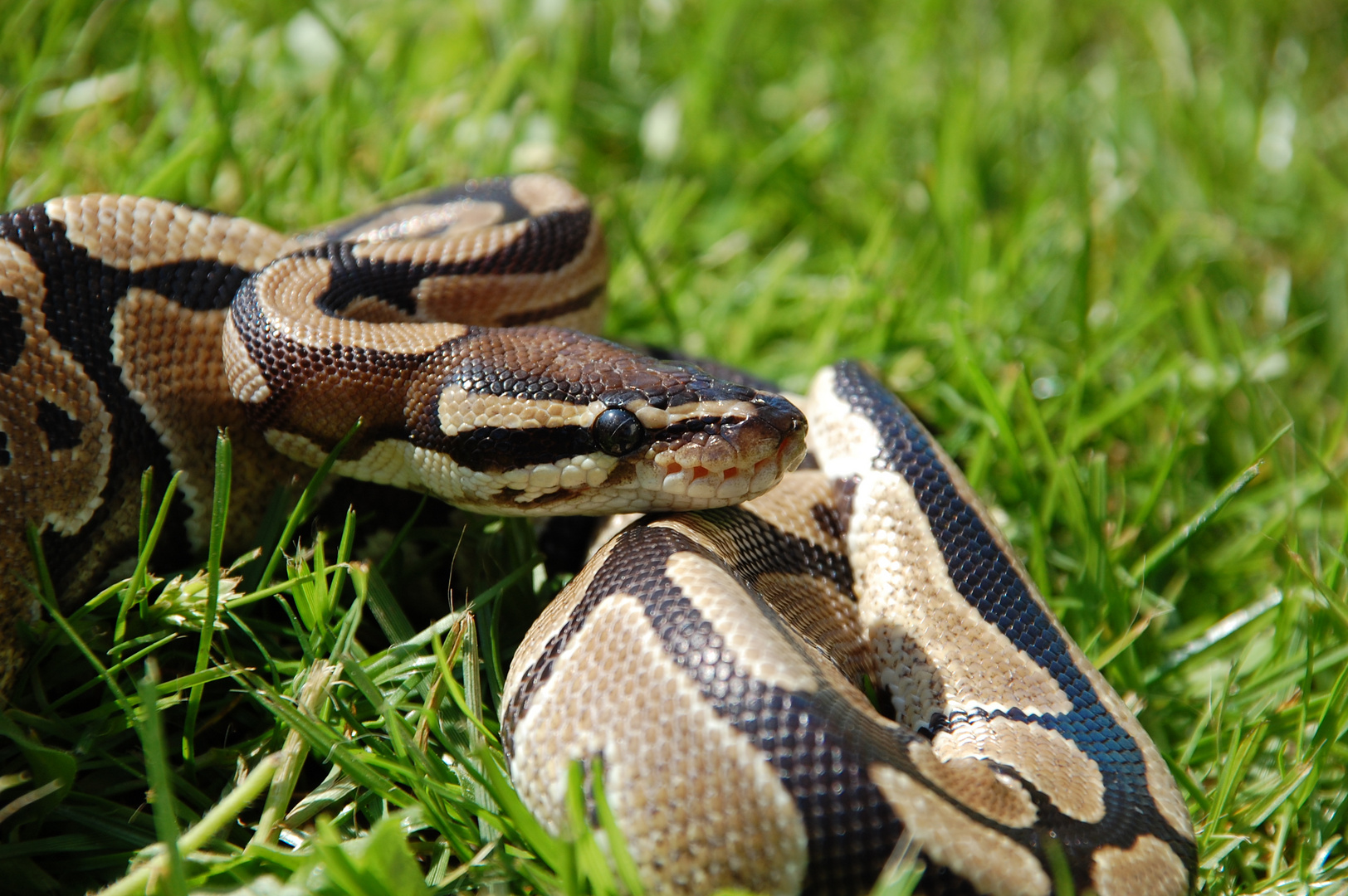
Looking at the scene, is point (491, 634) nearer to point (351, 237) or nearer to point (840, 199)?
point (351, 237)

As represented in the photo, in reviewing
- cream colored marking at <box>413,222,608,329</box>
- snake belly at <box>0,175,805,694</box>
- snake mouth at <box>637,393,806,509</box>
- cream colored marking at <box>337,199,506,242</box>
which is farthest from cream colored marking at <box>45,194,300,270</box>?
snake mouth at <box>637,393,806,509</box>

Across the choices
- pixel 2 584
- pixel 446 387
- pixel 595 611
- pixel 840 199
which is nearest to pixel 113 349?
pixel 2 584

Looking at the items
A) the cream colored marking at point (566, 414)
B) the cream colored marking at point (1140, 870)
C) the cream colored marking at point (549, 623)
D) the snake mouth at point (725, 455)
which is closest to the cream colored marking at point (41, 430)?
the cream colored marking at point (566, 414)

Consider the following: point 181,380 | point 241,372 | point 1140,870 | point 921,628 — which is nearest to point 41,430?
point 181,380

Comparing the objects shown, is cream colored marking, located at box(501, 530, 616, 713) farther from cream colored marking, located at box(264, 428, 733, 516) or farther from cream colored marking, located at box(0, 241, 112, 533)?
cream colored marking, located at box(0, 241, 112, 533)

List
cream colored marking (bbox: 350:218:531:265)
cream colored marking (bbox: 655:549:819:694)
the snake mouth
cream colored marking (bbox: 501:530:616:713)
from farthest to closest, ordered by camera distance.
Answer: cream colored marking (bbox: 350:218:531:265) < the snake mouth < cream colored marking (bbox: 501:530:616:713) < cream colored marking (bbox: 655:549:819:694)

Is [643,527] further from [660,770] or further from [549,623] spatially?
[660,770]

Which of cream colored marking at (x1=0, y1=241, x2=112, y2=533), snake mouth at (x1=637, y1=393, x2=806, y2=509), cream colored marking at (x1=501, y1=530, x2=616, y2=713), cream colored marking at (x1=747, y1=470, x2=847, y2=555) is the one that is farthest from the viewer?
cream colored marking at (x1=747, y1=470, x2=847, y2=555)

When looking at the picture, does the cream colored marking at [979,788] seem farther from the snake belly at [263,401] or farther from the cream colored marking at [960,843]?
the snake belly at [263,401]
